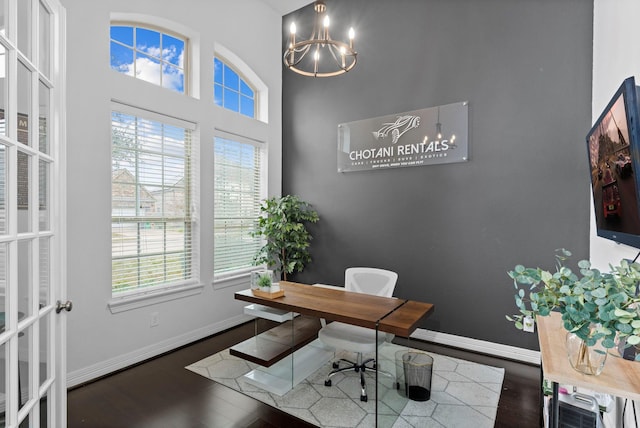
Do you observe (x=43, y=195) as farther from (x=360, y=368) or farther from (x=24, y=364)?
(x=360, y=368)

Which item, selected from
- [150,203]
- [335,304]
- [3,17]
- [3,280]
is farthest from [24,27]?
[335,304]

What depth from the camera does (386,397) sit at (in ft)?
7.54

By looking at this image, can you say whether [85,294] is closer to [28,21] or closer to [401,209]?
[28,21]

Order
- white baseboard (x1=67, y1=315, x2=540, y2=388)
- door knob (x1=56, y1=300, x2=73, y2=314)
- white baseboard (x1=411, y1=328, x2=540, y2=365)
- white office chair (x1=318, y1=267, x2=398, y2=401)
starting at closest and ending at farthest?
door knob (x1=56, y1=300, x2=73, y2=314) < white office chair (x1=318, y1=267, x2=398, y2=401) < white baseboard (x1=67, y1=315, x2=540, y2=388) < white baseboard (x1=411, y1=328, x2=540, y2=365)

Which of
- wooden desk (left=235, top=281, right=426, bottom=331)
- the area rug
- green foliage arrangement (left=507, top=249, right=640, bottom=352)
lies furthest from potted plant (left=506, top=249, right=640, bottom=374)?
the area rug

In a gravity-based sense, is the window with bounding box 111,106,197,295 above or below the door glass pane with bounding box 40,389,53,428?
above

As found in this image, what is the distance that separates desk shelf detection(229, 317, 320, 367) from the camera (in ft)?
8.41

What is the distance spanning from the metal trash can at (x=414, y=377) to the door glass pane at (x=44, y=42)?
2.71 m

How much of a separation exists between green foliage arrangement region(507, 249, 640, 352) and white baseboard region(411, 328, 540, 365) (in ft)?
8.02

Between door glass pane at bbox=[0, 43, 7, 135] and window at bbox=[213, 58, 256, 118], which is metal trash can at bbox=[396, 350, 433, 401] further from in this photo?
window at bbox=[213, 58, 256, 118]

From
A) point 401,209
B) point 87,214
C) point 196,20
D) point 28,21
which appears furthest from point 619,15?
point 87,214

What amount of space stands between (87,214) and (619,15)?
12.9ft

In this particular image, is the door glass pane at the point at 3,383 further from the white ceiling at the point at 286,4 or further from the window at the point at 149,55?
the white ceiling at the point at 286,4

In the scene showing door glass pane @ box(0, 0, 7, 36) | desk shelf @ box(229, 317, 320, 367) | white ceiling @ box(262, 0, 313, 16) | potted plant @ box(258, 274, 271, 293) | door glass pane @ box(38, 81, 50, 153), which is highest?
white ceiling @ box(262, 0, 313, 16)
